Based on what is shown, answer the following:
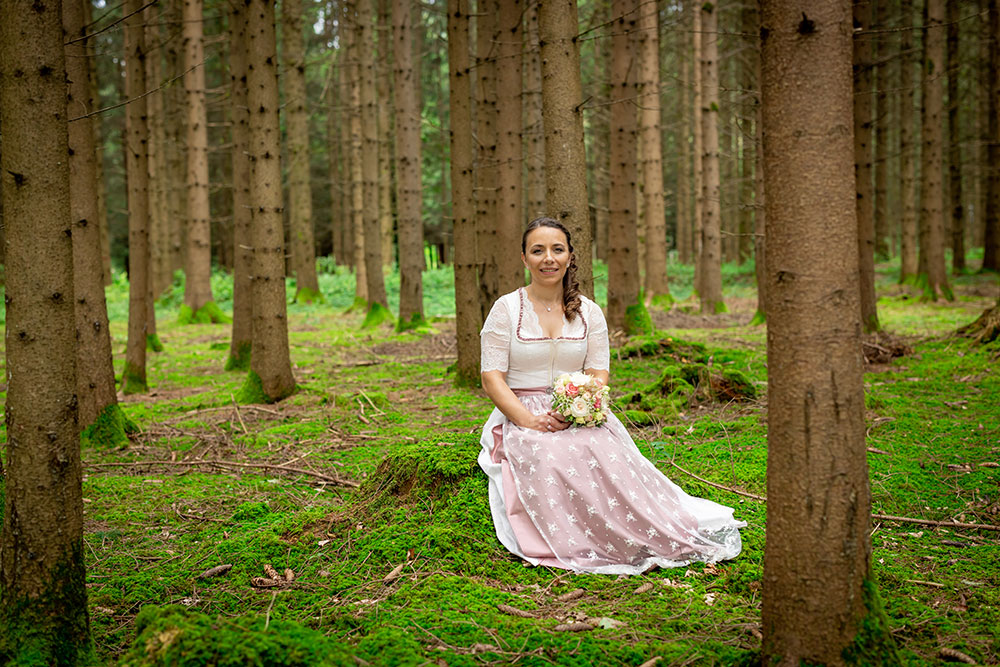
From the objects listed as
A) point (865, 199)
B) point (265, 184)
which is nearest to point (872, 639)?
point (265, 184)

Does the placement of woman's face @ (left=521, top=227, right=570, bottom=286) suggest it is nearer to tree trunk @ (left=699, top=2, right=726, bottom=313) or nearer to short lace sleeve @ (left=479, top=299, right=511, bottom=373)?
short lace sleeve @ (left=479, top=299, right=511, bottom=373)

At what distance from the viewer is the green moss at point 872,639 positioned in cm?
256

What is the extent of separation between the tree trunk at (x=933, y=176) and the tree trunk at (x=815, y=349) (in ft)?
46.7

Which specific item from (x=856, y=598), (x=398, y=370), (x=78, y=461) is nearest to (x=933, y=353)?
(x=398, y=370)

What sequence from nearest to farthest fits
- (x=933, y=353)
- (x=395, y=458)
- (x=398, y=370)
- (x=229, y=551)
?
1. (x=229, y=551)
2. (x=395, y=458)
3. (x=933, y=353)
4. (x=398, y=370)

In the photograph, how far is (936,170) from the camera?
585 inches

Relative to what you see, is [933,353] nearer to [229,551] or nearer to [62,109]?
[229,551]

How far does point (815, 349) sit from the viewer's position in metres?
2.46

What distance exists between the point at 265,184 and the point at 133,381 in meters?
2.87

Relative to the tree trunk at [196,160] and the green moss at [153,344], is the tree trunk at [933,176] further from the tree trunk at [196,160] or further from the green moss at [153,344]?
the green moss at [153,344]

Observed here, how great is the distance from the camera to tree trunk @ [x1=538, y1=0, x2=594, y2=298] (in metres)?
6.22

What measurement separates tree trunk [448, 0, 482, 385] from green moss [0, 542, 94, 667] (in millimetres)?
5444

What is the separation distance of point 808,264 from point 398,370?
25.0ft

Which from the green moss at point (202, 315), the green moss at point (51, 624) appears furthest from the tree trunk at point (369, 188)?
the green moss at point (51, 624)
